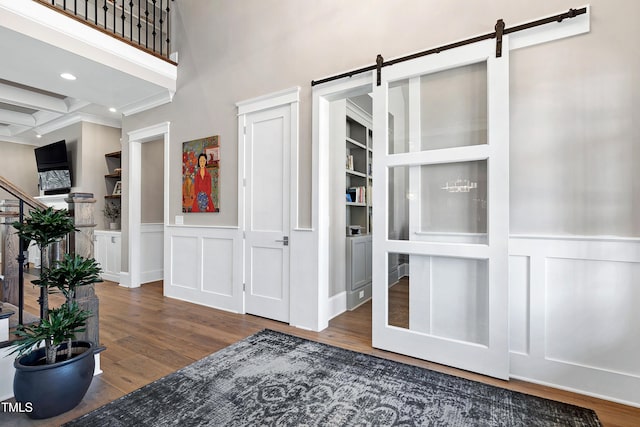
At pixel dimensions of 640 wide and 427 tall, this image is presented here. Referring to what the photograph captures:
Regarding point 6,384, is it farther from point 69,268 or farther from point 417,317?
point 417,317

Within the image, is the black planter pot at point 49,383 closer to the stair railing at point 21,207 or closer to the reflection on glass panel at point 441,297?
the stair railing at point 21,207

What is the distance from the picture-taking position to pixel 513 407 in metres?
1.85

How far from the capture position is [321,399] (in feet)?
6.31

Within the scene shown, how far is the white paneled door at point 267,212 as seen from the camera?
3279 millimetres

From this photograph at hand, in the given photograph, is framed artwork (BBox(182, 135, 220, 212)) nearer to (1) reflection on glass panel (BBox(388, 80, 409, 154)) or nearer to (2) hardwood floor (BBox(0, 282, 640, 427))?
(2) hardwood floor (BBox(0, 282, 640, 427))

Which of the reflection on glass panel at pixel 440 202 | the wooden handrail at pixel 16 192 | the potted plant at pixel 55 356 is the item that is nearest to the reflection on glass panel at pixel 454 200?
the reflection on glass panel at pixel 440 202

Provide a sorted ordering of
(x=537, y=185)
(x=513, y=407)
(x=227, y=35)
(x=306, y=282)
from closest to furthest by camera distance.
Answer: (x=513, y=407), (x=537, y=185), (x=306, y=282), (x=227, y=35)

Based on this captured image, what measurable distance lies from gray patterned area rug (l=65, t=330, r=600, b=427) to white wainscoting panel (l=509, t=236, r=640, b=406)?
0.90 feet

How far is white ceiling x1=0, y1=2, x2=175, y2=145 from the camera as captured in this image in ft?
9.71

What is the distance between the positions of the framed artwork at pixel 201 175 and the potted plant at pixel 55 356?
1.96m

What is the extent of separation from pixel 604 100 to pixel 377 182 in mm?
1529

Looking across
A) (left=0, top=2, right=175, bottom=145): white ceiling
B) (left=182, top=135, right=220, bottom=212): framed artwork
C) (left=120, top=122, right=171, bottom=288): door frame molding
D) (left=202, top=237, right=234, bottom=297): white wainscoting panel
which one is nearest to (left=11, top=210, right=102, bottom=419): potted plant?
(left=202, top=237, right=234, bottom=297): white wainscoting panel

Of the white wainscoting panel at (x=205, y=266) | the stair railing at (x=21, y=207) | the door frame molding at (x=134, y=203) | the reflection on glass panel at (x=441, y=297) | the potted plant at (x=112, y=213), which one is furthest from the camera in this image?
the potted plant at (x=112, y=213)

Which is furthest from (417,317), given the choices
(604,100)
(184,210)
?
(184,210)
